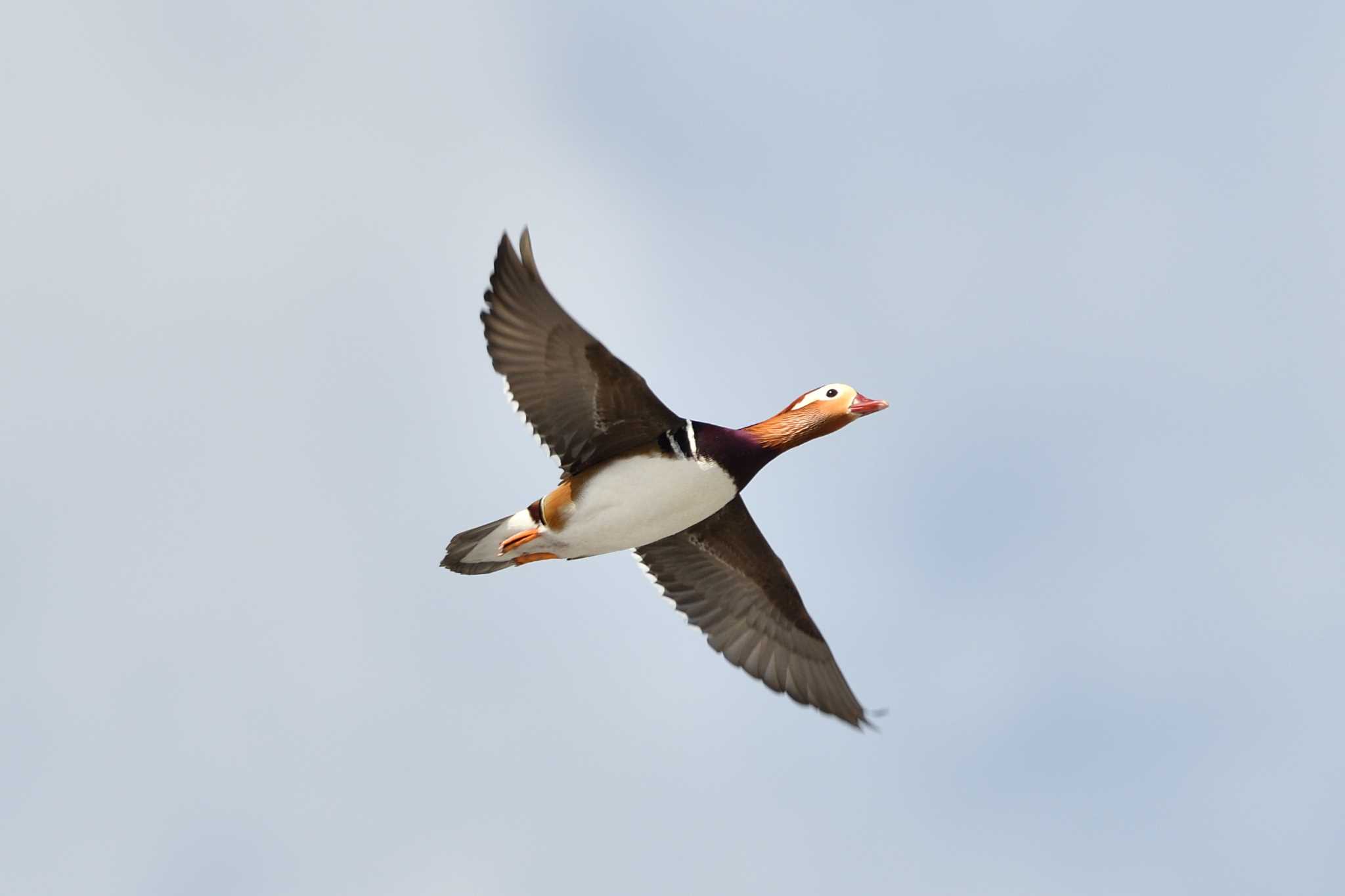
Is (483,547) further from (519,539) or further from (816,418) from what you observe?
(816,418)

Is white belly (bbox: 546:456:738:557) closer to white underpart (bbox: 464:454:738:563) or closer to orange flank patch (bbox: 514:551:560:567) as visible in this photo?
white underpart (bbox: 464:454:738:563)

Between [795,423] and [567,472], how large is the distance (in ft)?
6.45

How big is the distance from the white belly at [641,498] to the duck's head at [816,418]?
0.55 metres

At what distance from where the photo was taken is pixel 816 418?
47.1ft

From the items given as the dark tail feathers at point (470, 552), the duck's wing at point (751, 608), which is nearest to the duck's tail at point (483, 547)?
the dark tail feathers at point (470, 552)

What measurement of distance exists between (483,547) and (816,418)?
10.1 feet

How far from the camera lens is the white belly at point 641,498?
1407cm

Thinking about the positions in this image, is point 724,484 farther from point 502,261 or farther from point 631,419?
point 502,261

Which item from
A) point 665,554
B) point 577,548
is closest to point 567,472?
point 577,548

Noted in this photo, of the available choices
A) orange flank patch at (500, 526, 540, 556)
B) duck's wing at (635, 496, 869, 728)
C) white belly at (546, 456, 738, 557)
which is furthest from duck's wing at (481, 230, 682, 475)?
duck's wing at (635, 496, 869, 728)

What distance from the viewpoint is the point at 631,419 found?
14.1 metres

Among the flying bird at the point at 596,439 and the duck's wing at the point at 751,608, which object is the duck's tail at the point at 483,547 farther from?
the duck's wing at the point at 751,608

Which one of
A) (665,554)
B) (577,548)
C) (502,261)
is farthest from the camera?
(665,554)

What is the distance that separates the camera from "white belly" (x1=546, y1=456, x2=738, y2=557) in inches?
554
